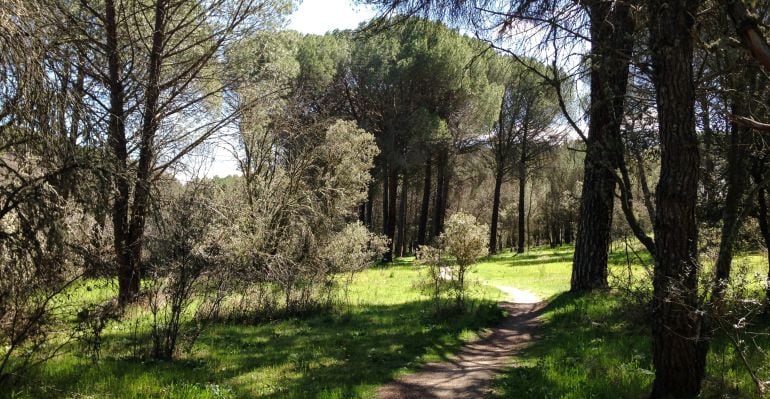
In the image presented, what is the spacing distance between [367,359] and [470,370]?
165 centimetres

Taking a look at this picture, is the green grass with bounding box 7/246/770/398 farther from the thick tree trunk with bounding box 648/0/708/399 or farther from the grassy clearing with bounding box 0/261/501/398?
the thick tree trunk with bounding box 648/0/708/399

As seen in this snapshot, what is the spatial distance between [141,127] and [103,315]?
21.9 feet

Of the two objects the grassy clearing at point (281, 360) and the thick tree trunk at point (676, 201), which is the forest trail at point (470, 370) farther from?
the thick tree trunk at point (676, 201)

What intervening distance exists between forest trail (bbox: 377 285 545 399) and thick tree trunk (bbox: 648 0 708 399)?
7.70 ft

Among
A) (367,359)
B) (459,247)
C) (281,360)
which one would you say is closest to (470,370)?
(367,359)

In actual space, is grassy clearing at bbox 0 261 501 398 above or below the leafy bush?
below

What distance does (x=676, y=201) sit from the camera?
4543mm

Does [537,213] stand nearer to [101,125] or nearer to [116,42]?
[116,42]

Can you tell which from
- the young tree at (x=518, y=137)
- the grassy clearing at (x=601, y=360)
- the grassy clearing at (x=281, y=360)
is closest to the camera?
the grassy clearing at (x=601, y=360)

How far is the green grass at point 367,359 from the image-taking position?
5.59m

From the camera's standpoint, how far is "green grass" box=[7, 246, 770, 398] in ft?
18.3

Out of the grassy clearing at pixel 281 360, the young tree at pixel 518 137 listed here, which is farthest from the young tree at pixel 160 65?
the young tree at pixel 518 137

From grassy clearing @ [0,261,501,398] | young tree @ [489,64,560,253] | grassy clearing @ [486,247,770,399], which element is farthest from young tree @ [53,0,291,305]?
young tree @ [489,64,560,253]

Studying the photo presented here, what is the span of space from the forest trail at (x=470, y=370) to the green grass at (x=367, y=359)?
0.70ft
